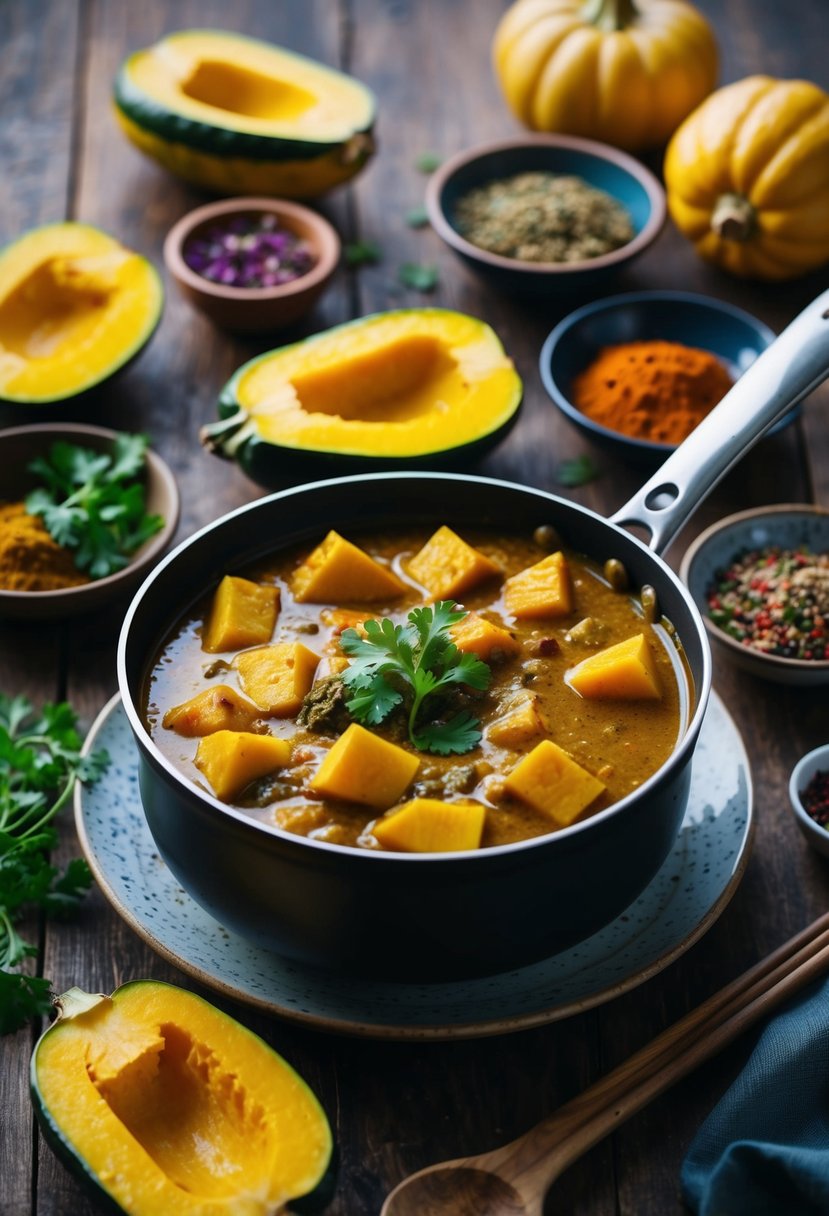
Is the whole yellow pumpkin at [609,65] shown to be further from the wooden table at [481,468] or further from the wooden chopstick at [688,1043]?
the wooden chopstick at [688,1043]

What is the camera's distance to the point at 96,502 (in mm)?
3084

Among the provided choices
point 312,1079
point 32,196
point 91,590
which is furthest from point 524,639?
point 32,196

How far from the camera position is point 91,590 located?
295 centimetres

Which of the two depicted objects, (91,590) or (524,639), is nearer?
(524,639)

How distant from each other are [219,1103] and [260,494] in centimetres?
174

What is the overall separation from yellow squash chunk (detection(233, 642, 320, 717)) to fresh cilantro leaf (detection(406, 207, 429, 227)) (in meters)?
2.23

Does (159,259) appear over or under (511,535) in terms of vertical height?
under

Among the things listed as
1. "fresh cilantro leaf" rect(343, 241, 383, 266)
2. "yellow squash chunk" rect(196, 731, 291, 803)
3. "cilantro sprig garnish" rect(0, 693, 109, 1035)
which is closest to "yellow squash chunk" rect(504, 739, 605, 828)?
"yellow squash chunk" rect(196, 731, 291, 803)

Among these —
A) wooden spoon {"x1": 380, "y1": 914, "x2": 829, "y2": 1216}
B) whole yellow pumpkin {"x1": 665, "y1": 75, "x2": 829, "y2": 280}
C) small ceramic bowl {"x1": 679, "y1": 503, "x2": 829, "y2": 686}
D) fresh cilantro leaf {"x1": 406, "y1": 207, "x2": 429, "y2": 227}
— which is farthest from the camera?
fresh cilantro leaf {"x1": 406, "y1": 207, "x2": 429, "y2": 227}

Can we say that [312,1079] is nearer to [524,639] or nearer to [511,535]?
[524,639]

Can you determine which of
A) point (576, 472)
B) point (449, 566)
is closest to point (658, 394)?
point (576, 472)

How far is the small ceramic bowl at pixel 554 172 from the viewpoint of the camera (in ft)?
12.2

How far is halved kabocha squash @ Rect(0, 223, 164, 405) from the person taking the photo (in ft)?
11.2

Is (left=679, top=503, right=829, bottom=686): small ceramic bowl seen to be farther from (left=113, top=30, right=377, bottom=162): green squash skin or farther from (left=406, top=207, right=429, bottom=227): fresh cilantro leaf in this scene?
(left=113, top=30, right=377, bottom=162): green squash skin
